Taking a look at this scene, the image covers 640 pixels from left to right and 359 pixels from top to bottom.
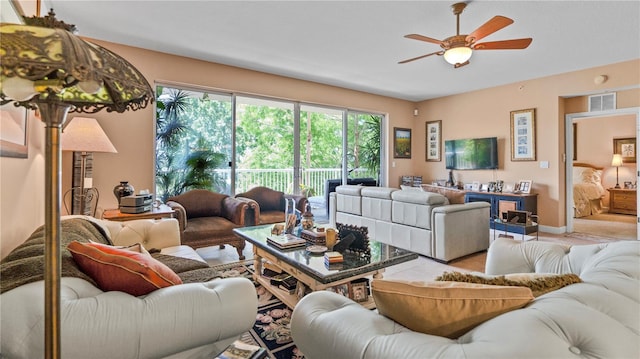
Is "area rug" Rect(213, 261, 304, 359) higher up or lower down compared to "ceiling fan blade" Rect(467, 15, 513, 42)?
lower down

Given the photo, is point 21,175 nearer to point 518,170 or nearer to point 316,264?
point 316,264

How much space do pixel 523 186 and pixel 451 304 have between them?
567 cm

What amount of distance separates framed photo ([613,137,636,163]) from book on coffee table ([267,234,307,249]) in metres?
8.12

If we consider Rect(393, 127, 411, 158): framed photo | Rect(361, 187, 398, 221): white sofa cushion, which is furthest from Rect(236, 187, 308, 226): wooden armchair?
Rect(393, 127, 411, 158): framed photo

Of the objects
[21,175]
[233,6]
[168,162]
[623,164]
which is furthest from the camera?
[623,164]

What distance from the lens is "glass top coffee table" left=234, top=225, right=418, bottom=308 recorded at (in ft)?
6.14

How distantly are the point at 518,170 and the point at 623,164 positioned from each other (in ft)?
10.9

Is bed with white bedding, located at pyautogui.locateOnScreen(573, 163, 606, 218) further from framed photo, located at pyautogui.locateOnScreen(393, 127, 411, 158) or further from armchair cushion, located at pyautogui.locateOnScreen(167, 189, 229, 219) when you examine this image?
armchair cushion, located at pyautogui.locateOnScreen(167, 189, 229, 219)

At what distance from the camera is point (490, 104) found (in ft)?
19.5

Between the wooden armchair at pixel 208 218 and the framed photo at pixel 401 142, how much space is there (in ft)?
14.1

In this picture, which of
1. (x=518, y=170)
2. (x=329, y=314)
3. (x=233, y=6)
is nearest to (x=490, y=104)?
(x=518, y=170)

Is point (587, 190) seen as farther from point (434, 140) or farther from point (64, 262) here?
point (64, 262)

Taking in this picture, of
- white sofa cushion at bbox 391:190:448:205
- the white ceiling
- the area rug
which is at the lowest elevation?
the area rug

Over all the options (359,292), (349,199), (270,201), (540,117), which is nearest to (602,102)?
(540,117)
